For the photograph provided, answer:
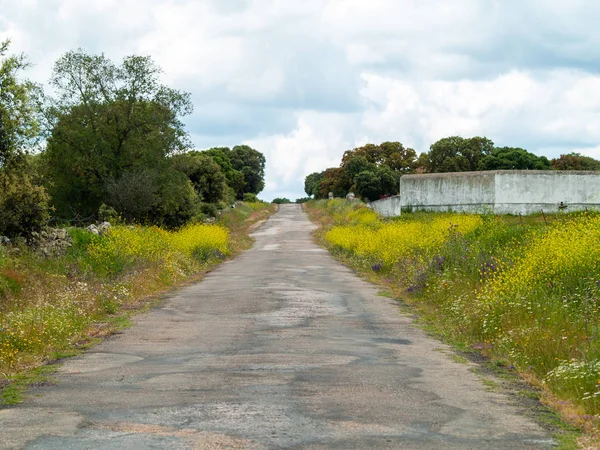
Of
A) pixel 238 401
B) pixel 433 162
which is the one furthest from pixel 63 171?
pixel 433 162

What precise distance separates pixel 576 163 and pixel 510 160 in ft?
47.8

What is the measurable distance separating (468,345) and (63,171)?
35.5 m

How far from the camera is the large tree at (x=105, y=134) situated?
43156mm

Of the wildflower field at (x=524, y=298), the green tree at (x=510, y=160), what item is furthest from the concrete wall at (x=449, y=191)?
the green tree at (x=510, y=160)

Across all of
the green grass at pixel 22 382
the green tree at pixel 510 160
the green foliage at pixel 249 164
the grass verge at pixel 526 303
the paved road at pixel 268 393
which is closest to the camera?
the paved road at pixel 268 393

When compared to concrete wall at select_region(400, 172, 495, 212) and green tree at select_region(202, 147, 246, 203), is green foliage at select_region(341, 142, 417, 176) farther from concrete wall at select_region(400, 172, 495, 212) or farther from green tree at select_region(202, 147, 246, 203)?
concrete wall at select_region(400, 172, 495, 212)

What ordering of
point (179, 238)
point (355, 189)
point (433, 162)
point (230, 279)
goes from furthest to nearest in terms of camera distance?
1. point (433, 162)
2. point (355, 189)
3. point (179, 238)
4. point (230, 279)

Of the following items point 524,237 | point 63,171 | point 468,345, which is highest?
point 63,171

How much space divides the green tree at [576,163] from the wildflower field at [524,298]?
86786 millimetres

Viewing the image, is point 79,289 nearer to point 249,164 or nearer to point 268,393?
point 268,393

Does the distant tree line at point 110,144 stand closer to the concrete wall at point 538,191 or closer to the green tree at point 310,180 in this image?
the concrete wall at point 538,191

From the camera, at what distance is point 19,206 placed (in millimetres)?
23688

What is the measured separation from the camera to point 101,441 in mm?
6824

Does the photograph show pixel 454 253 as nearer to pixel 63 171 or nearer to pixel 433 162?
pixel 63 171
